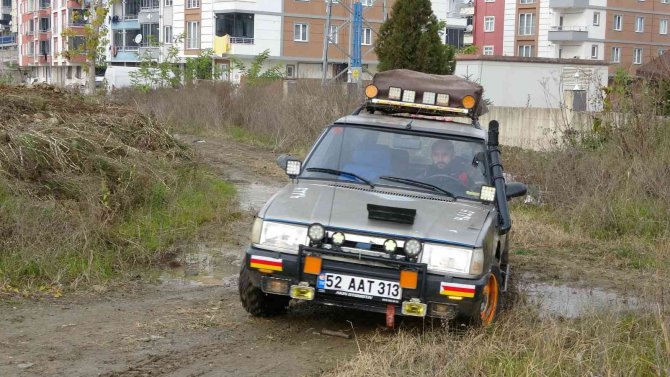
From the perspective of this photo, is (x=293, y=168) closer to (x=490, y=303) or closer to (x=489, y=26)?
(x=490, y=303)

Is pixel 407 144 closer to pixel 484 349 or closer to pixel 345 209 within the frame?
pixel 345 209

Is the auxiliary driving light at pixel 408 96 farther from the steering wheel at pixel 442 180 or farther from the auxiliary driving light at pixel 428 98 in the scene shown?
the steering wheel at pixel 442 180

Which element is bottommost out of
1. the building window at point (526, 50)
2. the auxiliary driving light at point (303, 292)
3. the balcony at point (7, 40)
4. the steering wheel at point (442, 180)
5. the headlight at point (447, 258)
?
the auxiliary driving light at point (303, 292)

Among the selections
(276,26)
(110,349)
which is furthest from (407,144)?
(276,26)

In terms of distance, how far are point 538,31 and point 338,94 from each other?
4342cm

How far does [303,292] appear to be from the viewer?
22.3 feet

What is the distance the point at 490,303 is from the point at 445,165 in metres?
1.34

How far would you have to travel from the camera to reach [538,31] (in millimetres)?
62875

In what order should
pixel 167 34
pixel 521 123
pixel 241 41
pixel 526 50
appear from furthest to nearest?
pixel 526 50 < pixel 167 34 < pixel 241 41 < pixel 521 123

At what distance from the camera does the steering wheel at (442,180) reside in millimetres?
7926

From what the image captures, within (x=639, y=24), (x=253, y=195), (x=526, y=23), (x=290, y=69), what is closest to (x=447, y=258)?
(x=253, y=195)

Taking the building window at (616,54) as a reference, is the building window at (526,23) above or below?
above

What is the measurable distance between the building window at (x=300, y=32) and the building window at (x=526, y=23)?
1779 cm

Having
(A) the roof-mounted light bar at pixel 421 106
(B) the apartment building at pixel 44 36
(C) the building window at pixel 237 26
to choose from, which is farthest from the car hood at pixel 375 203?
(B) the apartment building at pixel 44 36
